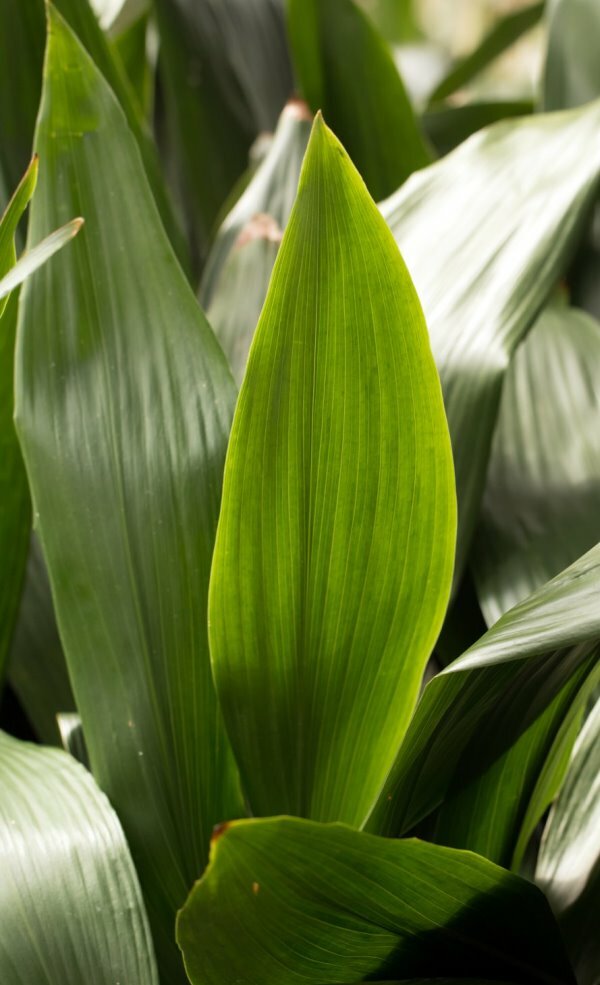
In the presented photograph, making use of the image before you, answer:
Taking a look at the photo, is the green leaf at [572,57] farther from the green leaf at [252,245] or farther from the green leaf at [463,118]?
the green leaf at [252,245]

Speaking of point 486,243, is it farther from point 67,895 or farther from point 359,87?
point 67,895

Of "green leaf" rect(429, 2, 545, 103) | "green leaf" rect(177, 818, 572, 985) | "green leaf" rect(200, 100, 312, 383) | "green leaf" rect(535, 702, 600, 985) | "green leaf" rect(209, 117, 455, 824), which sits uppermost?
"green leaf" rect(429, 2, 545, 103)

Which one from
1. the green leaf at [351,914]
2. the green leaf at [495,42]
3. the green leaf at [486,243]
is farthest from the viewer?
the green leaf at [495,42]

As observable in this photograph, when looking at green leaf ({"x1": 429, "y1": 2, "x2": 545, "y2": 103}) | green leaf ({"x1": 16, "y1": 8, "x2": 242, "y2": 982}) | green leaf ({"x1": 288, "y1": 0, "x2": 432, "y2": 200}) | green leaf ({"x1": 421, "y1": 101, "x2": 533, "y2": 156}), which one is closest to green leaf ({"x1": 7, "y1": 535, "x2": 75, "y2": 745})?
green leaf ({"x1": 16, "y1": 8, "x2": 242, "y2": 982})

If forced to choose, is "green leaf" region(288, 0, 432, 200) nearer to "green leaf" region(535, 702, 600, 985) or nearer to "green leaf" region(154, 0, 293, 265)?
"green leaf" region(154, 0, 293, 265)

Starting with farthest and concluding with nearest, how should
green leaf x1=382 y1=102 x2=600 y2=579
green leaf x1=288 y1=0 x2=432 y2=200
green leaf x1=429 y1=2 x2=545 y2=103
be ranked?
1. green leaf x1=429 y1=2 x2=545 y2=103
2. green leaf x1=288 y1=0 x2=432 y2=200
3. green leaf x1=382 y1=102 x2=600 y2=579

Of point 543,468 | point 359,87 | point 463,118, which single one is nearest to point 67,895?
point 543,468

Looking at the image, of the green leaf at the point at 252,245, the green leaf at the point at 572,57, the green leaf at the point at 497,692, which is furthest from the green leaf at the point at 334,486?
the green leaf at the point at 572,57
